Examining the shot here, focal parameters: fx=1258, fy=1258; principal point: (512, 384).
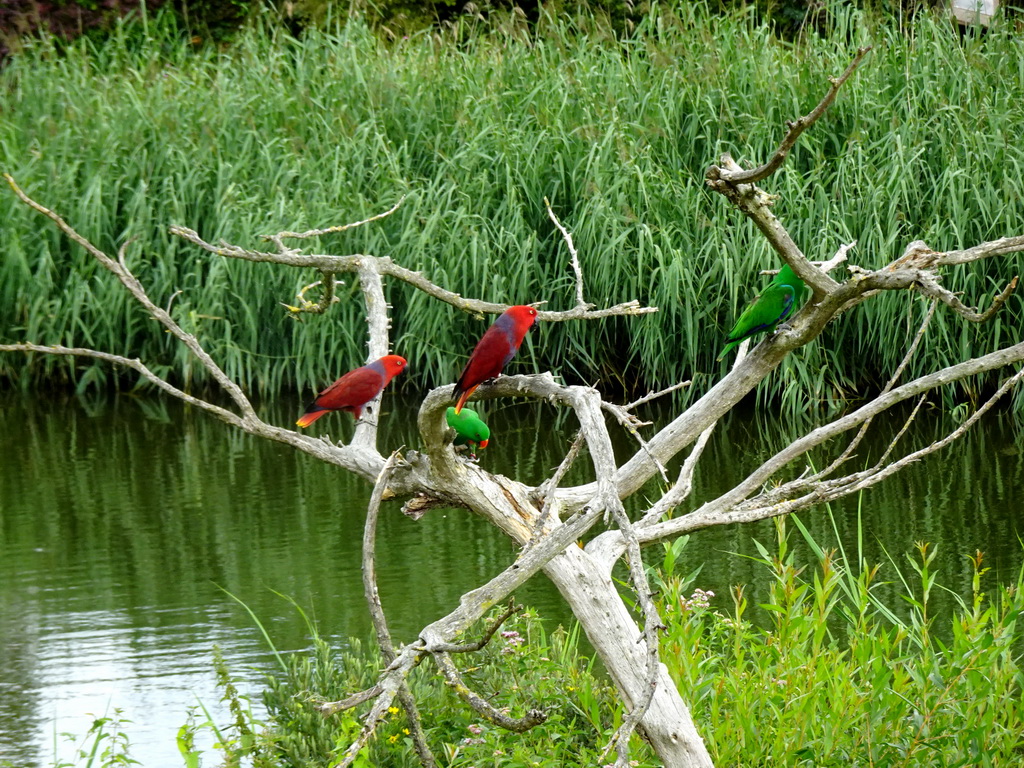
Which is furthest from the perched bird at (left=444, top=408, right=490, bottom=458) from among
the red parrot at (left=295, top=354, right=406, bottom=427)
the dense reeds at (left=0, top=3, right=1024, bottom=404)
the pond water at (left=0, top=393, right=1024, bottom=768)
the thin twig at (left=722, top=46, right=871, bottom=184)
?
the dense reeds at (left=0, top=3, right=1024, bottom=404)

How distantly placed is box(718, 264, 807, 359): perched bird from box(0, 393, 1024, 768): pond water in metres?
0.73

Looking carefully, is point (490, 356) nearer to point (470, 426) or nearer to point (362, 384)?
point (362, 384)

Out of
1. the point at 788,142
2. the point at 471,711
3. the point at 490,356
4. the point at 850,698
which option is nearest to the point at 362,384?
A: the point at 490,356

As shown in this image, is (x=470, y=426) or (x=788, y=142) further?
(x=470, y=426)

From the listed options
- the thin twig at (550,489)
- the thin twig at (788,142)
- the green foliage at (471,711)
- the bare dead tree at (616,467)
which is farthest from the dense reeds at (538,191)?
the thin twig at (788,142)

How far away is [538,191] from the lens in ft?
24.6

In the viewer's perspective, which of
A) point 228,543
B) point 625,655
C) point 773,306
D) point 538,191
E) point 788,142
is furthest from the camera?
point 538,191

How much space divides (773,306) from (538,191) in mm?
4460

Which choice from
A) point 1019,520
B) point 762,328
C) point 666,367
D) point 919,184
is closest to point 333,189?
point 666,367

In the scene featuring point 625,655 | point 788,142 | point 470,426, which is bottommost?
point 625,655

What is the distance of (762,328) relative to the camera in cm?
323

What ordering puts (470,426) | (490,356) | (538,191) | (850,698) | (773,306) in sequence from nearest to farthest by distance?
(490,356) → (850,698) → (773,306) → (470,426) → (538,191)

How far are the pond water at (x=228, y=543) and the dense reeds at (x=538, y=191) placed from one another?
518 mm

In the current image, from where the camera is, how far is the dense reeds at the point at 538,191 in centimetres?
689
